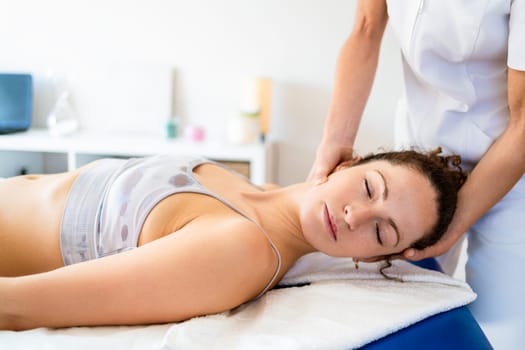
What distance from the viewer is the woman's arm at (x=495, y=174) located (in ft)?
3.44

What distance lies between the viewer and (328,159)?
50.1 inches

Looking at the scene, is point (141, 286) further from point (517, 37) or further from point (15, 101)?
point (15, 101)

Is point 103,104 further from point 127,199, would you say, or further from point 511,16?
point 511,16

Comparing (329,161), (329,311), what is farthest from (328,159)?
(329,311)

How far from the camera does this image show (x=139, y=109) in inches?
110

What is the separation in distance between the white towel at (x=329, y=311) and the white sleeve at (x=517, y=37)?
0.50m

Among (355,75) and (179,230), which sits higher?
(355,75)

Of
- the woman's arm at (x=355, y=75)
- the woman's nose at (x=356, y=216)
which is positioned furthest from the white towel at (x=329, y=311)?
the woman's arm at (x=355, y=75)

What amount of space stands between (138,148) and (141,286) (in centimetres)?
169

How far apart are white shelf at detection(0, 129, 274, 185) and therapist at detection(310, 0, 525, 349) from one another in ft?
3.48

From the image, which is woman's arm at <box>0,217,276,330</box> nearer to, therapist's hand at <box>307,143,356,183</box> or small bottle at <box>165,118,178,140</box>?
therapist's hand at <box>307,143,356,183</box>

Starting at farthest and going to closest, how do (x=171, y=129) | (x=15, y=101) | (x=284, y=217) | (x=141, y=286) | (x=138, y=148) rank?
(x=15, y=101), (x=171, y=129), (x=138, y=148), (x=284, y=217), (x=141, y=286)

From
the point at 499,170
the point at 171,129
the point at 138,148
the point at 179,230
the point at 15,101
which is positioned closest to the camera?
the point at 179,230

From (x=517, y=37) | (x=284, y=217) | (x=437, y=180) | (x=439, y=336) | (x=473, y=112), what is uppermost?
(x=517, y=37)
